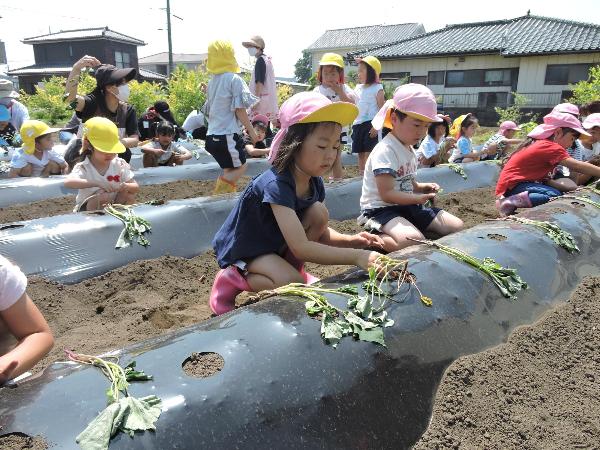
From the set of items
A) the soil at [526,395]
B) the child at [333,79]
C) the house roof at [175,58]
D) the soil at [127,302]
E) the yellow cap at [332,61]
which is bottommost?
the soil at [127,302]

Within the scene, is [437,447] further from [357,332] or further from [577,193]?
[577,193]

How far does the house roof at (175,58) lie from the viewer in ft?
187

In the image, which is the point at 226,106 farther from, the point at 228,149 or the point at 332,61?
the point at 332,61

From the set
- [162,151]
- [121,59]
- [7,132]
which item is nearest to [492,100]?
[162,151]

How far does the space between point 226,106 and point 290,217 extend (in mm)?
3425

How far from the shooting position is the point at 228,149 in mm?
5570

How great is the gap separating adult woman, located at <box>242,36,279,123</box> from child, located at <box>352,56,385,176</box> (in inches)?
49.0

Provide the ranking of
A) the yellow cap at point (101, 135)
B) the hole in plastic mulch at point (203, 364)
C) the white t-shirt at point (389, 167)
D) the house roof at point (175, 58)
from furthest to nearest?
the house roof at point (175, 58) → the yellow cap at point (101, 135) → the white t-shirt at point (389, 167) → the hole in plastic mulch at point (203, 364)

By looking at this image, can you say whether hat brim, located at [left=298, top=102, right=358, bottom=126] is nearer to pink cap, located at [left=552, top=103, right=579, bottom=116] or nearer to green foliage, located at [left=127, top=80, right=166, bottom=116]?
pink cap, located at [left=552, top=103, right=579, bottom=116]

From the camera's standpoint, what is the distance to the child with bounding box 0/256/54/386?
159cm

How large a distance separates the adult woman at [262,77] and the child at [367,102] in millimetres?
1244

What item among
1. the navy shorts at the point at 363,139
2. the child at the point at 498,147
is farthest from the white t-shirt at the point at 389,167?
the child at the point at 498,147

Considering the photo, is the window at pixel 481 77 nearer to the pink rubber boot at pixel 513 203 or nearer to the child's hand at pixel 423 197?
the pink rubber boot at pixel 513 203

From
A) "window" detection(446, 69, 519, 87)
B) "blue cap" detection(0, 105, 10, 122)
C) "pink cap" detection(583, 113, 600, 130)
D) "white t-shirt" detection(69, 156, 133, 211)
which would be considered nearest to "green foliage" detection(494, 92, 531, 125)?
"window" detection(446, 69, 519, 87)
